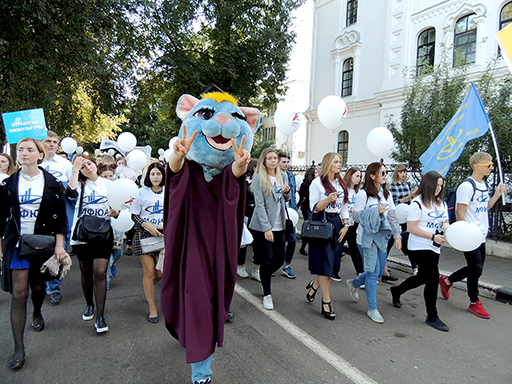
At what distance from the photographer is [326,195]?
416 centimetres

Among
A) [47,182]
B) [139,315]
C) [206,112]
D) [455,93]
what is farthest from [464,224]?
[455,93]

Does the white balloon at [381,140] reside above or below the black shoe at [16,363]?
above

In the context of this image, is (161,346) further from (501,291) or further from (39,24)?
(39,24)

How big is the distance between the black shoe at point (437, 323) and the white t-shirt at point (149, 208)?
326 cm

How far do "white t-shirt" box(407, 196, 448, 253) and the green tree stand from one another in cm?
798

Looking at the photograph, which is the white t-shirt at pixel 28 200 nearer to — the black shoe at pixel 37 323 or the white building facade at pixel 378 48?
the black shoe at pixel 37 323

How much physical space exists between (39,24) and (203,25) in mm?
8953

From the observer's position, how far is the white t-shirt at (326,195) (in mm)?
4184

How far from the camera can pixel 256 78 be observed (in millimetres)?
15945

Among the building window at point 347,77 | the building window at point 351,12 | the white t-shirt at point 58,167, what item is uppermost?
the building window at point 351,12

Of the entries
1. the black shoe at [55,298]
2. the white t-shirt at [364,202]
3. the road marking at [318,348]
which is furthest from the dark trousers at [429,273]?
the black shoe at [55,298]

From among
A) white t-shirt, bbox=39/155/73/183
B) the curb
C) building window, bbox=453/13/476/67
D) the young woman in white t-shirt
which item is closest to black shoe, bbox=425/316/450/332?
the young woman in white t-shirt

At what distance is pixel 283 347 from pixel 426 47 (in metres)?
15.9

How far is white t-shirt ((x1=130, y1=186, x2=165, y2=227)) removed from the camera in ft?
13.1
